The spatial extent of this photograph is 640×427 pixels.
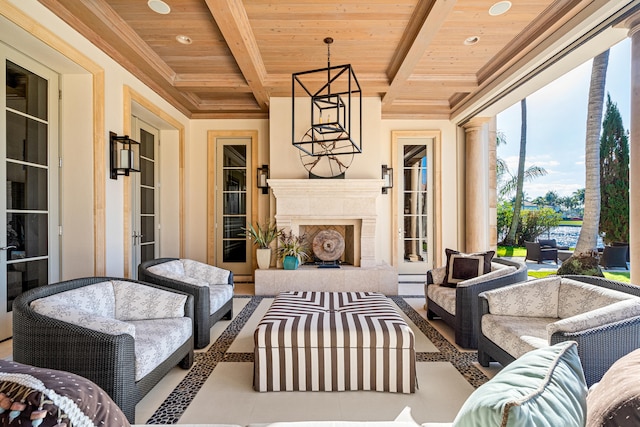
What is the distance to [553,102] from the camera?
12.8 m

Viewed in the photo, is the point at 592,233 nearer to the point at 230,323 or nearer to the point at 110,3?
the point at 230,323

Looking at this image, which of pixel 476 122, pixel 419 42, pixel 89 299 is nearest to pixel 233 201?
pixel 89 299

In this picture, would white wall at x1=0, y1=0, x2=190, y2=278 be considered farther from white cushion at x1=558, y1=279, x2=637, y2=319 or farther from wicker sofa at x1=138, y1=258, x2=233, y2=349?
white cushion at x1=558, y1=279, x2=637, y2=319

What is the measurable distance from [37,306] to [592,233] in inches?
310

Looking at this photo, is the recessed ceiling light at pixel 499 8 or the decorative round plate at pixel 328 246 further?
the decorative round plate at pixel 328 246

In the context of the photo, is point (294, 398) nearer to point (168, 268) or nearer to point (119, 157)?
point (168, 268)

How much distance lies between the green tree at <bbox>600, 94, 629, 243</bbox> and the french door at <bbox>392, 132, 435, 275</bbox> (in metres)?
5.51

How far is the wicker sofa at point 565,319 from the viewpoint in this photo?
1.86 m

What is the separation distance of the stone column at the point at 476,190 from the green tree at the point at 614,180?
187 inches

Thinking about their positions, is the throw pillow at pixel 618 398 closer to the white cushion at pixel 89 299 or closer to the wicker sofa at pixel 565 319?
the wicker sofa at pixel 565 319

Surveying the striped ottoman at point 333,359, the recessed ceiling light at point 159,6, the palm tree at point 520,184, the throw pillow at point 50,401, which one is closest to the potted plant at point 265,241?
the striped ottoman at point 333,359

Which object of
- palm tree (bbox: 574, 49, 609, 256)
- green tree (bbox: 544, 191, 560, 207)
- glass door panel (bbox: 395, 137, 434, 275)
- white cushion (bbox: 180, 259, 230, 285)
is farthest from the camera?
green tree (bbox: 544, 191, 560, 207)

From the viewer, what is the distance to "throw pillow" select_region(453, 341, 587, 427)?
0.68 meters

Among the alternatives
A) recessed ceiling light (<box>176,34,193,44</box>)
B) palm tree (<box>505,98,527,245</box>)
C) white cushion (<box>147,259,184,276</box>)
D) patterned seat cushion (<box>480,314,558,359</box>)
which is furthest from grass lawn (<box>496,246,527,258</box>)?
recessed ceiling light (<box>176,34,193,44</box>)
